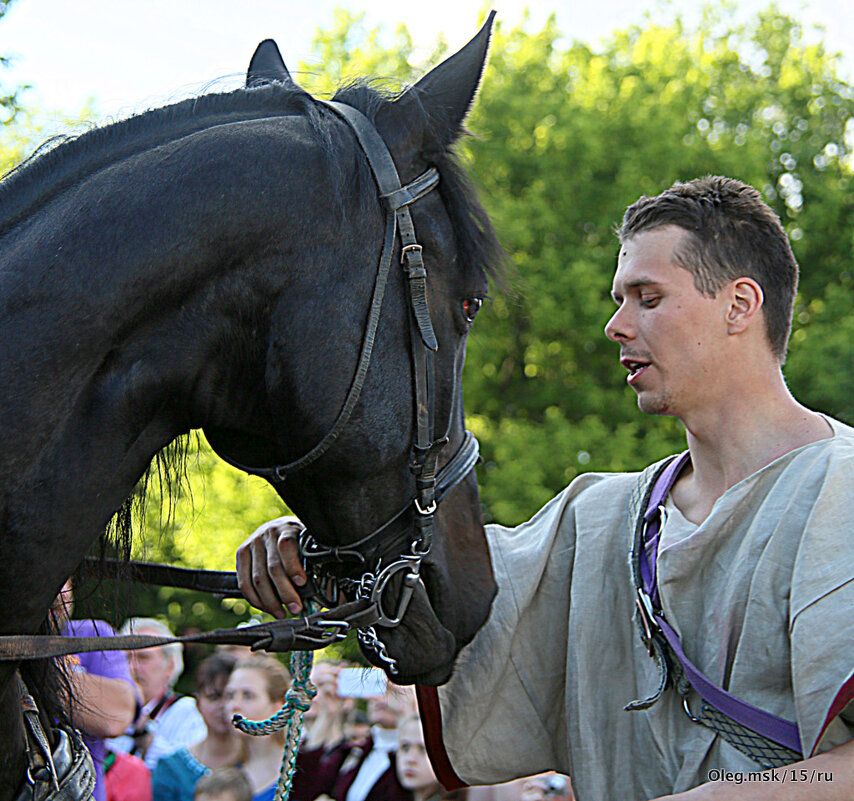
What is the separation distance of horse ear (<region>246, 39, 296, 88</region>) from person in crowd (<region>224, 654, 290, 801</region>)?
3.51 meters

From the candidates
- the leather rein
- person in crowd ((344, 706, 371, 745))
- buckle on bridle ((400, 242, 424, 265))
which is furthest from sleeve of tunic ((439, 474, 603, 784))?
person in crowd ((344, 706, 371, 745))

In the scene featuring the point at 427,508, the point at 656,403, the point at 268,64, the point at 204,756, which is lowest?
the point at 204,756

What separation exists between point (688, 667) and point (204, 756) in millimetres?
3757

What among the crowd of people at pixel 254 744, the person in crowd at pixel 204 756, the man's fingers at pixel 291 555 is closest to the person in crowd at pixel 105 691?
the crowd of people at pixel 254 744

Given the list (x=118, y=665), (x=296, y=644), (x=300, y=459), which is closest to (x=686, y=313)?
(x=300, y=459)

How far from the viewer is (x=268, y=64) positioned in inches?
89.6

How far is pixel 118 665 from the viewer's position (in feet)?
11.7

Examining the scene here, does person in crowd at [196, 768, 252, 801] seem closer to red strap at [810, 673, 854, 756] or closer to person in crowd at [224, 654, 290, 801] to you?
person in crowd at [224, 654, 290, 801]

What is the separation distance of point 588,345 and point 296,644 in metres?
12.0

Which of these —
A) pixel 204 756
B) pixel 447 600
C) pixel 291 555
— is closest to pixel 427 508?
pixel 447 600

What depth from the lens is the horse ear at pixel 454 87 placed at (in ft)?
6.51

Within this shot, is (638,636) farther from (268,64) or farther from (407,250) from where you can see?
(268,64)

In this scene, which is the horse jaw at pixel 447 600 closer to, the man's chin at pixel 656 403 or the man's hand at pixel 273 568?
the man's hand at pixel 273 568

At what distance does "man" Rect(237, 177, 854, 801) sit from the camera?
1.88 meters
